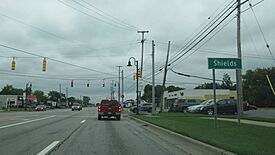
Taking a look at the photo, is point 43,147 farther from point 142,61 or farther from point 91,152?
point 142,61

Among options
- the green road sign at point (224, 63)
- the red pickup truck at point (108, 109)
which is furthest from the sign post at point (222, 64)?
the red pickup truck at point (108, 109)

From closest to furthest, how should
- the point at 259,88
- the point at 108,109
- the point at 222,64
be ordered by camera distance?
the point at 222,64, the point at 108,109, the point at 259,88

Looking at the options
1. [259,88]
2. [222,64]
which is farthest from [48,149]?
[259,88]

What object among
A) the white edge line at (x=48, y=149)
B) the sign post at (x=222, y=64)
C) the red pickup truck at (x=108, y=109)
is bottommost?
the white edge line at (x=48, y=149)

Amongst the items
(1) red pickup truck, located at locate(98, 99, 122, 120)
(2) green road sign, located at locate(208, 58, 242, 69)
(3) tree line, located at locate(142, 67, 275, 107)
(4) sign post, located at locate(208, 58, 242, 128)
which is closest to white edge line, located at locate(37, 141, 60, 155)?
(4) sign post, located at locate(208, 58, 242, 128)

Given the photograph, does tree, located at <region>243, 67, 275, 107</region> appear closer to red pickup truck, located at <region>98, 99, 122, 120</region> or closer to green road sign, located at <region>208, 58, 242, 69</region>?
red pickup truck, located at <region>98, 99, 122, 120</region>

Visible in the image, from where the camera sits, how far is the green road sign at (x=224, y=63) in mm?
17438

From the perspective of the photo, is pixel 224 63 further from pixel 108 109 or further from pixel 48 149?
pixel 108 109

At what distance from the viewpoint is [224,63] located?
1762 centimetres

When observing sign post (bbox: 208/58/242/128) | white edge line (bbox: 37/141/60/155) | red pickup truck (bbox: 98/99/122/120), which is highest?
sign post (bbox: 208/58/242/128)

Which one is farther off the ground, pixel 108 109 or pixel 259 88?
pixel 259 88

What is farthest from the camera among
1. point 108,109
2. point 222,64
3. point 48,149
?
point 108,109

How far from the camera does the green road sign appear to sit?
17.4 metres

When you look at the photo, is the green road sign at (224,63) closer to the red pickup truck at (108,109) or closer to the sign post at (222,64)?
the sign post at (222,64)
